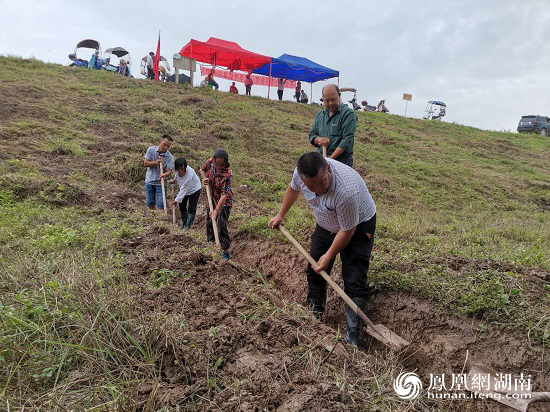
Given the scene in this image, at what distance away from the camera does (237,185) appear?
9375mm

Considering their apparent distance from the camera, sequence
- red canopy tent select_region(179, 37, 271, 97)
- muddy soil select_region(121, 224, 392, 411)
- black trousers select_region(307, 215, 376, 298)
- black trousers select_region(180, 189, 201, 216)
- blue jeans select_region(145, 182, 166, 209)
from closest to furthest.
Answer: muddy soil select_region(121, 224, 392, 411)
black trousers select_region(307, 215, 376, 298)
black trousers select_region(180, 189, 201, 216)
blue jeans select_region(145, 182, 166, 209)
red canopy tent select_region(179, 37, 271, 97)

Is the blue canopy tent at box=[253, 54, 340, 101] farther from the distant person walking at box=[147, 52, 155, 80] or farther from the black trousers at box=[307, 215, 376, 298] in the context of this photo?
the black trousers at box=[307, 215, 376, 298]

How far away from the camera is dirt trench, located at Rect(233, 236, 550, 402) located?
113 inches

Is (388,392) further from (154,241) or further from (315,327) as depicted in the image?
(154,241)

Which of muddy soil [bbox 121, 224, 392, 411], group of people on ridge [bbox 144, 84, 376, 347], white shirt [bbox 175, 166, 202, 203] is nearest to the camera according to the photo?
muddy soil [bbox 121, 224, 392, 411]

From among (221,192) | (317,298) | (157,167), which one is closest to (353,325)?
(317,298)

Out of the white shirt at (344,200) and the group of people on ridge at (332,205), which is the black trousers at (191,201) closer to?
the group of people on ridge at (332,205)

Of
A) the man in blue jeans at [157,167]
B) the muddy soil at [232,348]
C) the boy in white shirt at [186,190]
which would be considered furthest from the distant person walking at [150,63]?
the muddy soil at [232,348]

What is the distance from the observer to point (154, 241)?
4512 mm

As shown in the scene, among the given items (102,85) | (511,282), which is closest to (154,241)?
(511,282)

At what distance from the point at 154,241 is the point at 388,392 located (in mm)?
3201

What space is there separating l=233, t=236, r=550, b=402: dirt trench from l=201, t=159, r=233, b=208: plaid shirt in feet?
5.79

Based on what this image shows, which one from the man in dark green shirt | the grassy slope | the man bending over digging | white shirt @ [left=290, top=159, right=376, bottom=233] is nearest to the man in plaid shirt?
the grassy slope

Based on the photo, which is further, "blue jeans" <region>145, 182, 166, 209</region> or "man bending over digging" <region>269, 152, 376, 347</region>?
"blue jeans" <region>145, 182, 166, 209</region>
